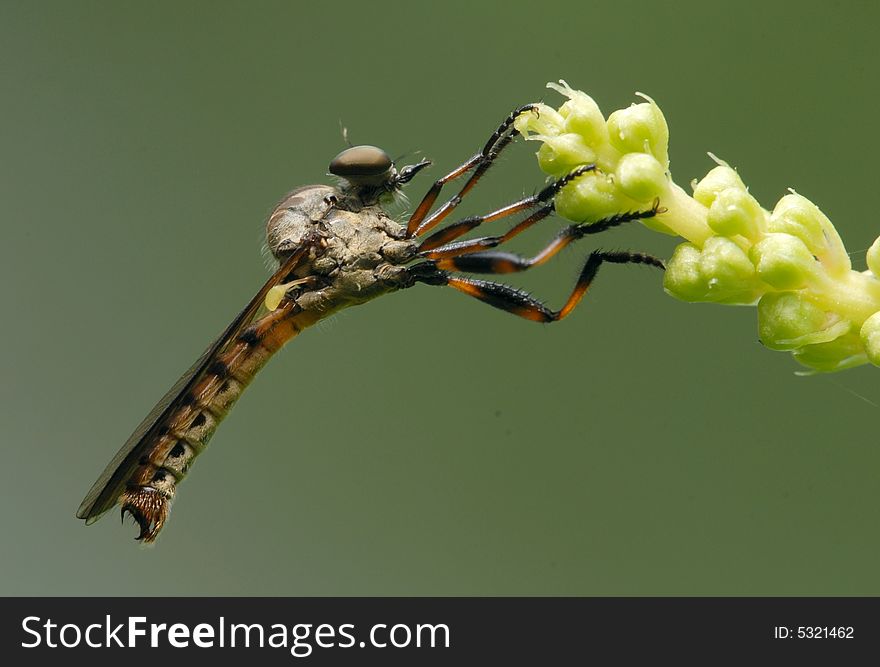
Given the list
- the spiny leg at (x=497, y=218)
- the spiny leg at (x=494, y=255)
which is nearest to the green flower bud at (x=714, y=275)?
the spiny leg at (x=497, y=218)

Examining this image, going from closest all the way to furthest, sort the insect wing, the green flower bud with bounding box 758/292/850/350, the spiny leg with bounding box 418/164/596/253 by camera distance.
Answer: the green flower bud with bounding box 758/292/850/350 → the spiny leg with bounding box 418/164/596/253 → the insect wing

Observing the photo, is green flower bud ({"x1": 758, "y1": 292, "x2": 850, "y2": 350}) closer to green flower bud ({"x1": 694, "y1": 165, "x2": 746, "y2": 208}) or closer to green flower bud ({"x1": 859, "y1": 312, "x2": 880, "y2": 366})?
green flower bud ({"x1": 859, "y1": 312, "x2": 880, "y2": 366})

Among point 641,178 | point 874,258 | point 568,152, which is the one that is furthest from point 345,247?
point 874,258

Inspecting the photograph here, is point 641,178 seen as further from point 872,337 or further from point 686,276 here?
point 872,337

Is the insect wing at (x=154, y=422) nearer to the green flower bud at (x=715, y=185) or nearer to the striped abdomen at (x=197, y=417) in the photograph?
the striped abdomen at (x=197, y=417)

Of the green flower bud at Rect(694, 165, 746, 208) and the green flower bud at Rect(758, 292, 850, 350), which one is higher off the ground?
the green flower bud at Rect(694, 165, 746, 208)

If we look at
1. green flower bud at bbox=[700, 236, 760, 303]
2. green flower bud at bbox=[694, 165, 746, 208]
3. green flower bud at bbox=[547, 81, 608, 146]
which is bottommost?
green flower bud at bbox=[700, 236, 760, 303]

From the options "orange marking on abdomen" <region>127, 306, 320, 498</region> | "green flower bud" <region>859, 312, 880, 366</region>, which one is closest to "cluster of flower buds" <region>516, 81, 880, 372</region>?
"green flower bud" <region>859, 312, 880, 366</region>
